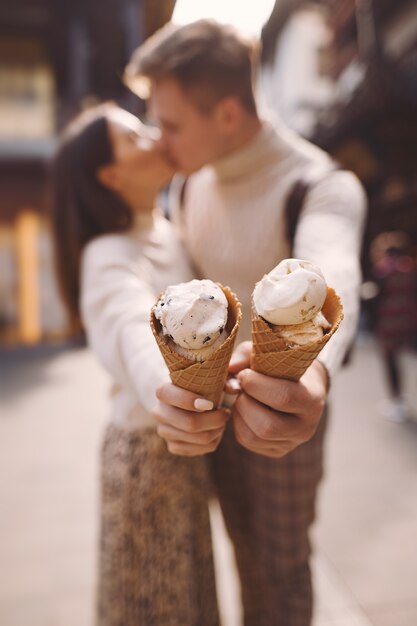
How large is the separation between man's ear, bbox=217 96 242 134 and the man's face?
11 millimetres

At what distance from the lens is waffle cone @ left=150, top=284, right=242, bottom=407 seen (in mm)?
816

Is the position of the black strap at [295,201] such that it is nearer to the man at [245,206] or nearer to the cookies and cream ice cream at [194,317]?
the man at [245,206]

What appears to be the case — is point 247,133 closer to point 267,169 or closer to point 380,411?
point 267,169

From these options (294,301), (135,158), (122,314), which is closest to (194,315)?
(294,301)

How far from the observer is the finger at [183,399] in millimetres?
865

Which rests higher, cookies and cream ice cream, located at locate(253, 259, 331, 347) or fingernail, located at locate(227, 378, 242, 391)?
cookies and cream ice cream, located at locate(253, 259, 331, 347)

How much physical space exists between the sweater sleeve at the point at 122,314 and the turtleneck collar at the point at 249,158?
0.43 m

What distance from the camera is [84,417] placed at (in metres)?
5.31

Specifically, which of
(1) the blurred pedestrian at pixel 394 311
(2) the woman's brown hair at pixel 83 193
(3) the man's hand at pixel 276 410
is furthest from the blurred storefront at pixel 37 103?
(3) the man's hand at pixel 276 410

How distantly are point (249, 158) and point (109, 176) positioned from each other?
47 cm

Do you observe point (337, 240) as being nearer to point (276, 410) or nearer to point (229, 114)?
point (276, 410)

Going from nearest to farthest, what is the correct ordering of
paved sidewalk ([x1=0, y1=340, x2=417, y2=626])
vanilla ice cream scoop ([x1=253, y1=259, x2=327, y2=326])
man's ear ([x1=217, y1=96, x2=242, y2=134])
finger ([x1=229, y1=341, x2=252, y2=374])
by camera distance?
1. vanilla ice cream scoop ([x1=253, y1=259, x2=327, y2=326])
2. finger ([x1=229, y1=341, x2=252, y2=374])
3. man's ear ([x1=217, y1=96, x2=242, y2=134])
4. paved sidewalk ([x1=0, y1=340, x2=417, y2=626])

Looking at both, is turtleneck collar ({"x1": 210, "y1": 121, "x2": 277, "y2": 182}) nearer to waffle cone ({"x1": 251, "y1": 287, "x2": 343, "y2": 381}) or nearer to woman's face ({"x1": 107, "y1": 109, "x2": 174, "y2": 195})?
woman's face ({"x1": 107, "y1": 109, "x2": 174, "y2": 195})

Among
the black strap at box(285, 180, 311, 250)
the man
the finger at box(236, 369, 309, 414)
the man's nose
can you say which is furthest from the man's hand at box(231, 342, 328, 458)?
the man's nose
